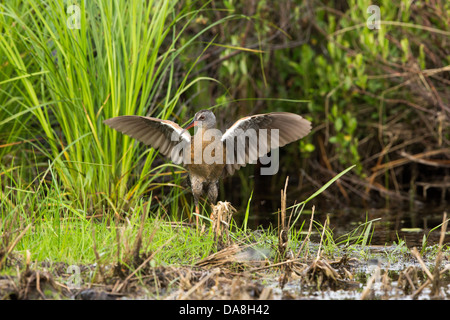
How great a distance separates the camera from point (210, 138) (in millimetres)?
4633

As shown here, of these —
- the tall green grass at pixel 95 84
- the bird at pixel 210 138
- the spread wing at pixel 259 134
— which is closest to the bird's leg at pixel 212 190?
the bird at pixel 210 138

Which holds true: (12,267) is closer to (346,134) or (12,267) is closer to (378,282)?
(378,282)

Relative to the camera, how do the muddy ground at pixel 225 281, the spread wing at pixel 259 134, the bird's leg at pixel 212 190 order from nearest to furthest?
the muddy ground at pixel 225 281 < the spread wing at pixel 259 134 < the bird's leg at pixel 212 190

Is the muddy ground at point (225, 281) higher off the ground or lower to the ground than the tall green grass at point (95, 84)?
lower

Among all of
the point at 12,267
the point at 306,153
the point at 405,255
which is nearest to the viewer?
the point at 12,267

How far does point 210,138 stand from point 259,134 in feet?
1.13

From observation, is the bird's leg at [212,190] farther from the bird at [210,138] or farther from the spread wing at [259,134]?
the spread wing at [259,134]

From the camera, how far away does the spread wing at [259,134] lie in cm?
442

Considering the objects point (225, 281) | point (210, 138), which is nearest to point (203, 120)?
point (210, 138)

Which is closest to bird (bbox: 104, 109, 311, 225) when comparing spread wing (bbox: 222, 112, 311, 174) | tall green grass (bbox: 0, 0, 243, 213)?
spread wing (bbox: 222, 112, 311, 174)

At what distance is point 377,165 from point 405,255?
3.21m
